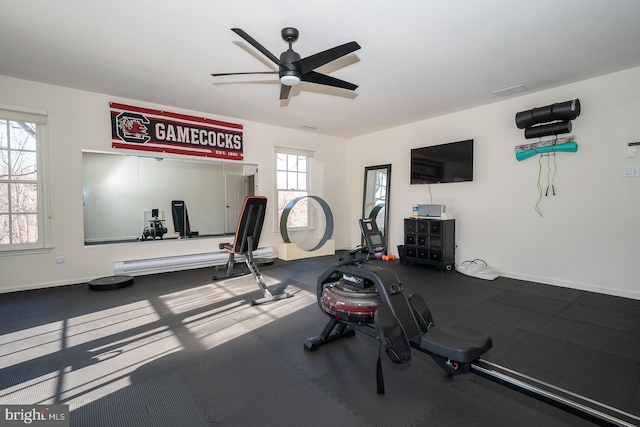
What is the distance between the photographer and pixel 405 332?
5.90 ft

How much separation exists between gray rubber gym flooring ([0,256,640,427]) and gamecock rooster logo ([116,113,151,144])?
2405 mm

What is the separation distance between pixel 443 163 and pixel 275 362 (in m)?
4.45

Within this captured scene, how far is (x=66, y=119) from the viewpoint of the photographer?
164 inches

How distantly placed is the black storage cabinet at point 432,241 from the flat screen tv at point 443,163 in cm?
80

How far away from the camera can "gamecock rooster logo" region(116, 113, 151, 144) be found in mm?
4547

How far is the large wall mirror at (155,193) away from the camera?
4.69m

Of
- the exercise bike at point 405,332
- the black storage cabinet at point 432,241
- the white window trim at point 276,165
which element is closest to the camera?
the exercise bike at point 405,332

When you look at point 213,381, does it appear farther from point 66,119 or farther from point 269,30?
point 66,119

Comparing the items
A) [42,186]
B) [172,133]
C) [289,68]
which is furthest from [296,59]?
[42,186]

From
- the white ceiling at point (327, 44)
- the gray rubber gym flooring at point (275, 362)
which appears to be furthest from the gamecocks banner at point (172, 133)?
the gray rubber gym flooring at point (275, 362)

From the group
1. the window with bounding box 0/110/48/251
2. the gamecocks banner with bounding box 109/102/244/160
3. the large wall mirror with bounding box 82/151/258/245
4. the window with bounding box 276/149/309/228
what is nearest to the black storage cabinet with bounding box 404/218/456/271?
the window with bounding box 276/149/309/228

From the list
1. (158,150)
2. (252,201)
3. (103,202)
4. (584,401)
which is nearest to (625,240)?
(584,401)

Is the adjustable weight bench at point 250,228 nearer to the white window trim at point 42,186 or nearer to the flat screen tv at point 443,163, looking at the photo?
the white window trim at point 42,186

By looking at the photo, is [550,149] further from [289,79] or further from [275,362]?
[275,362]
